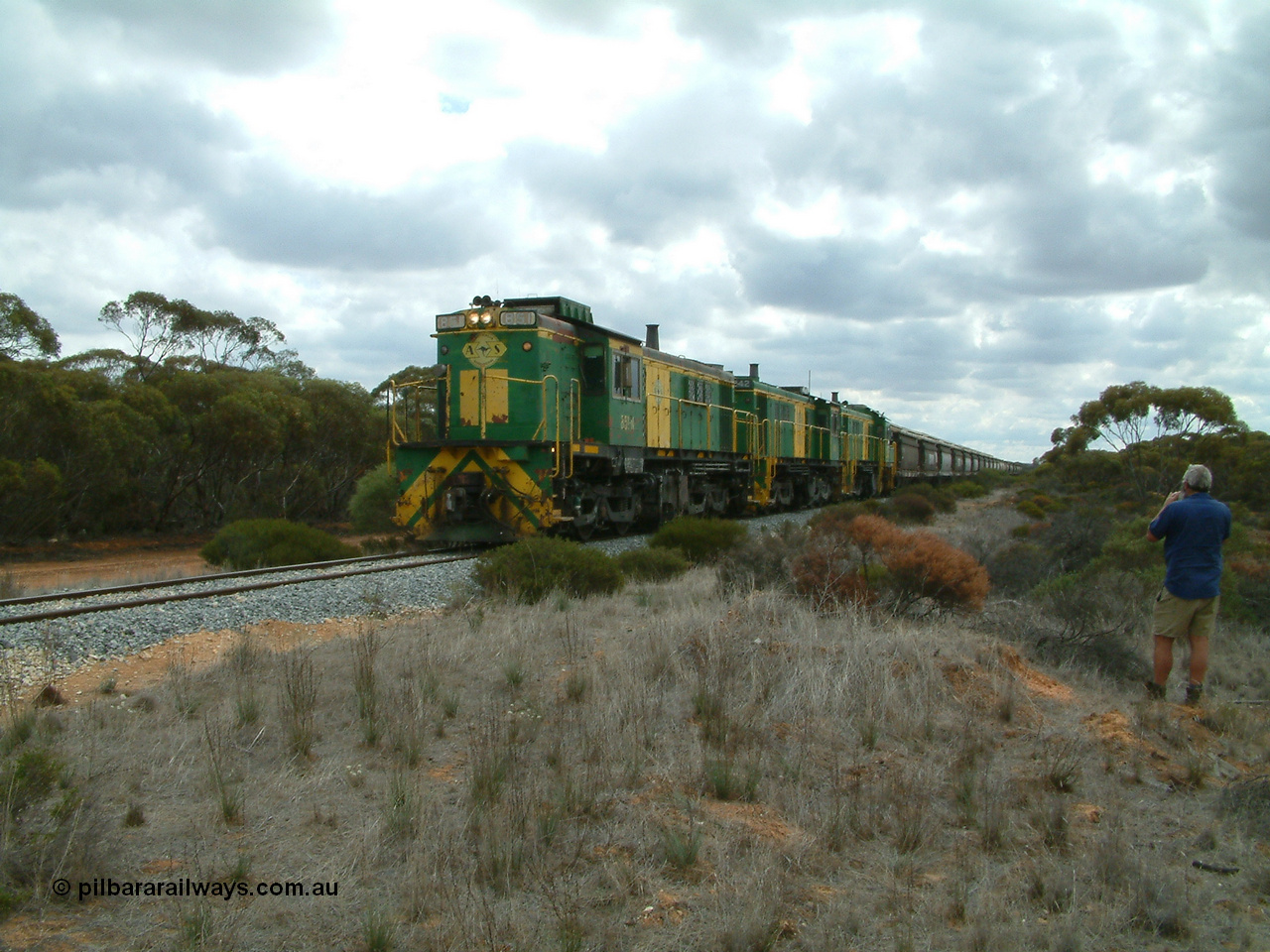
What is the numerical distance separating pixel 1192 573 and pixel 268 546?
1320 cm

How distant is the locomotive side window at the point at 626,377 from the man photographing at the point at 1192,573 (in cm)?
1044

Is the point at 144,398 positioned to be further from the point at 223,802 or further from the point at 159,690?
the point at 223,802

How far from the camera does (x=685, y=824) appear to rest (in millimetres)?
4188

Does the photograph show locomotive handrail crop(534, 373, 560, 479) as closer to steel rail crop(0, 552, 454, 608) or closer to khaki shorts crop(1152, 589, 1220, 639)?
steel rail crop(0, 552, 454, 608)

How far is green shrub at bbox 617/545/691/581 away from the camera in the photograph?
39.6 ft

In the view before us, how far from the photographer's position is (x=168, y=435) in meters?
28.8

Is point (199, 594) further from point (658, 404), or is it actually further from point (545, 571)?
point (658, 404)

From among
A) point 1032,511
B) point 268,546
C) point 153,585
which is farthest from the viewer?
point 1032,511

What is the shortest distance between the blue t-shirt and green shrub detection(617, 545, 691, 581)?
20.9 feet

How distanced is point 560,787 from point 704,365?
18146mm

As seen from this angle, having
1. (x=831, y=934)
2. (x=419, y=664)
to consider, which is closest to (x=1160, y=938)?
(x=831, y=934)

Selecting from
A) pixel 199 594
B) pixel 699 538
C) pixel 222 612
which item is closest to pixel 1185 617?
pixel 699 538

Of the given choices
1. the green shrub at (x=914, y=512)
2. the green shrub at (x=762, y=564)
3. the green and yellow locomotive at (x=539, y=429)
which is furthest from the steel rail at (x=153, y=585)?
the green shrub at (x=914, y=512)

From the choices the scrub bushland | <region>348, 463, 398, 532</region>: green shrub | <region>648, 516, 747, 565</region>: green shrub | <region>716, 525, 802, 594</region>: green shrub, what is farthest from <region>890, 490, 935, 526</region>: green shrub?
the scrub bushland
